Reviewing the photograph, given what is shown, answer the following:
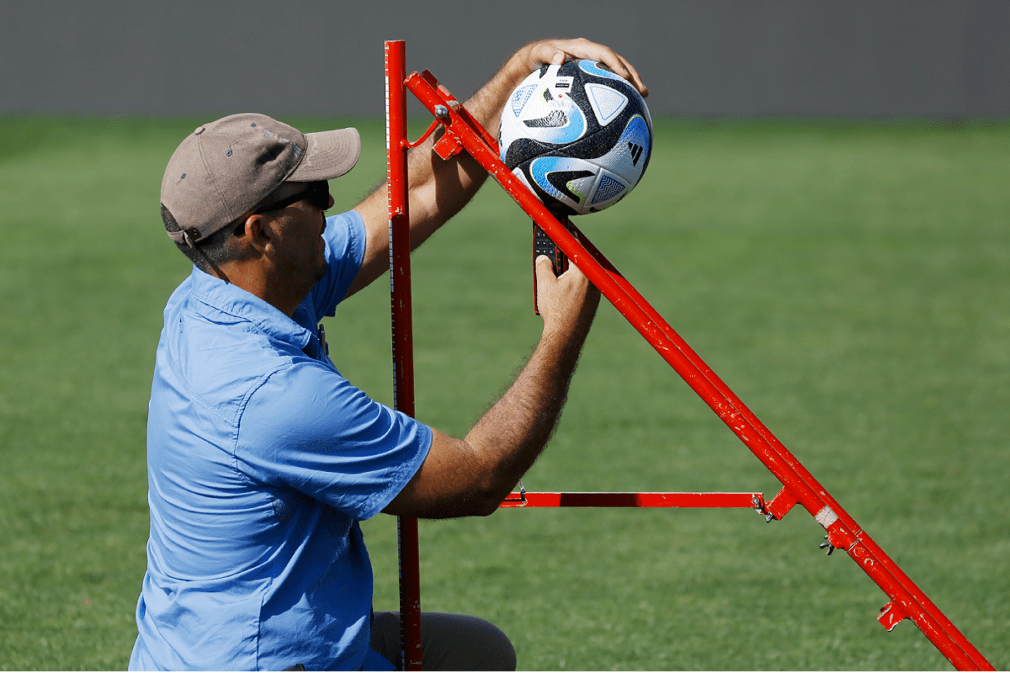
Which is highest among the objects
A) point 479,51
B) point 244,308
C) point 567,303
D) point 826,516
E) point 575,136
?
point 575,136

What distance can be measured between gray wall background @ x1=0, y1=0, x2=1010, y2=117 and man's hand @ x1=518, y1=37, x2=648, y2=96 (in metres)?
23.7

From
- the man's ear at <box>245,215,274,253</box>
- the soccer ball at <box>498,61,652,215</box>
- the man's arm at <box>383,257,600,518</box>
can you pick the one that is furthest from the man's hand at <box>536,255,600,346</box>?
the man's ear at <box>245,215,274,253</box>

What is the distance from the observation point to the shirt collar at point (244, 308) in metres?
2.58

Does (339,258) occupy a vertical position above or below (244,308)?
below

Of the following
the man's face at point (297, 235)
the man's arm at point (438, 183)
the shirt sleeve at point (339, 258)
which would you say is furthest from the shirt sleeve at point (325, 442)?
the man's arm at point (438, 183)

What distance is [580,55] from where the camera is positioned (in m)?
3.11

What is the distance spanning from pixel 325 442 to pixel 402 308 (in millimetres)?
704

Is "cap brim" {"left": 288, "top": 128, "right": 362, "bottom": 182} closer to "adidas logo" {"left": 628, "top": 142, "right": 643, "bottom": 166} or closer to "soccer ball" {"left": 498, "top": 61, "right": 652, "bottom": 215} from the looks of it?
"soccer ball" {"left": 498, "top": 61, "right": 652, "bottom": 215}

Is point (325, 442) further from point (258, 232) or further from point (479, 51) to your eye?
point (479, 51)

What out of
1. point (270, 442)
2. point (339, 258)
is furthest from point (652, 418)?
point (270, 442)

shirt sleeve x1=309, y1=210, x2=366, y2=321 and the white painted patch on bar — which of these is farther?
shirt sleeve x1=309, y1=210, x2=366, y2=321

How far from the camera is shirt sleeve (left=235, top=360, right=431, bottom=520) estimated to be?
240cm

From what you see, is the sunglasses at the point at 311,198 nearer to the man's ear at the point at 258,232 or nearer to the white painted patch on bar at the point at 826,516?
the man's ear at the point at 258,232

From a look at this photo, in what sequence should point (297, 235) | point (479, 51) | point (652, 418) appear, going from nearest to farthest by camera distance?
point (297, 235), point (652, 418), point (479, 51)
